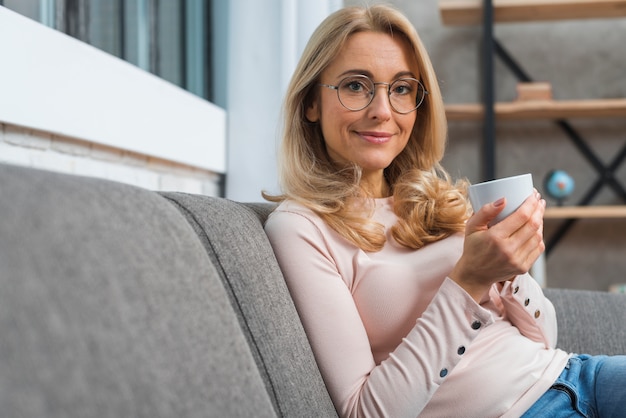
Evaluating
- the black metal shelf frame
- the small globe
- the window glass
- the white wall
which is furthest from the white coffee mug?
the small globe

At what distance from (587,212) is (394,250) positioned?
2.30 m

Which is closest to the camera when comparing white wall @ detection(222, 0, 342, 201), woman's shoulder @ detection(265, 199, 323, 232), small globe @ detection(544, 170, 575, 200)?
woman's shoulder @ detection(265, 199, 323, 232)

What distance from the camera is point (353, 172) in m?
1.37

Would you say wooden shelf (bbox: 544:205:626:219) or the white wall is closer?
the white wall

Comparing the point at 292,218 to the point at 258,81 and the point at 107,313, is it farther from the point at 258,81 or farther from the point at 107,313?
the point at 258,81

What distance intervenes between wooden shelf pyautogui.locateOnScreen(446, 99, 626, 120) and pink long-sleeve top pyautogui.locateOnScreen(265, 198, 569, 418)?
2.18m

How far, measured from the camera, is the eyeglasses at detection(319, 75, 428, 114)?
1310mm

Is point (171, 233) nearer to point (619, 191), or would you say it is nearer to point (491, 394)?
point (491, 394)

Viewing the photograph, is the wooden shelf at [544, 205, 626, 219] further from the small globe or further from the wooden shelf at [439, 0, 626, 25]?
the wooden shelf at [439, 0, 626, 25]

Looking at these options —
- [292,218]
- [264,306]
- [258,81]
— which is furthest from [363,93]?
[258,81]

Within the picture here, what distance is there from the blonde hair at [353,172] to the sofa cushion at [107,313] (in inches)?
21.8

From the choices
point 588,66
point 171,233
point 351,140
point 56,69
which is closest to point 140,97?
point 56,69

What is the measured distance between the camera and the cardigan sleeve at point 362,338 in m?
1.05

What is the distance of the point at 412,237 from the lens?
4.15 ft
